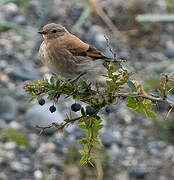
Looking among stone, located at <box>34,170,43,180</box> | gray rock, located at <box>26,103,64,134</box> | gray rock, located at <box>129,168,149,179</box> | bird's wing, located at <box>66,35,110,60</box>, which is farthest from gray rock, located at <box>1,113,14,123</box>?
bird's wing, located at <box>66,35,110,60</box>

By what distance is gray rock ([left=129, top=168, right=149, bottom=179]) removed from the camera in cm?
470

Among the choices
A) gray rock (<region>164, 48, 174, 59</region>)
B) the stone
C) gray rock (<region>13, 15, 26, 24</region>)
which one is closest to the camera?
the stone

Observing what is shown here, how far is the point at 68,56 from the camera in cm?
296

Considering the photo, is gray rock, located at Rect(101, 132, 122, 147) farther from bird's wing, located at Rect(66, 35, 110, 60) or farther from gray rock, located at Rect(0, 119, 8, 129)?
bird's wing, located at Rect(66, 35, 110, 60)

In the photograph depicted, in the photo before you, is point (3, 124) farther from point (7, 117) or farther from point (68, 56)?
point (68, 56)

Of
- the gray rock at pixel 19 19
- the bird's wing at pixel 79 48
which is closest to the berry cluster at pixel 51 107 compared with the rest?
the bird's wing at pixel 79 48

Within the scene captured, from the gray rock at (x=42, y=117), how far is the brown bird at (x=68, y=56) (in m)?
2.02

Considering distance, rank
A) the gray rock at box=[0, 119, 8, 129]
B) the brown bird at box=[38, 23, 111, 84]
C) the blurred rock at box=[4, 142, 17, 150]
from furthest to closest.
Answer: the gray rock at box=[0, 119, 8, 129] < the blurred rock at box=[4, 142, 17, 150] < the brown bird at box=[38, 23, 111, 84]

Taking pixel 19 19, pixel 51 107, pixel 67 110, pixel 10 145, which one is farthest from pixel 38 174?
pixel 19 19

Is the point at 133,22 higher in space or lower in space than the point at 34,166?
higher

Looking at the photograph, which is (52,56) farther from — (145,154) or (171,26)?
(171,26)

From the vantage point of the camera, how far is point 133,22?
673cm

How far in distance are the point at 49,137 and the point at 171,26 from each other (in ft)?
10.6

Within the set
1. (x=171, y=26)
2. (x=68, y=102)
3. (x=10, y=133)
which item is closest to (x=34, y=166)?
(x=10, y=133)
